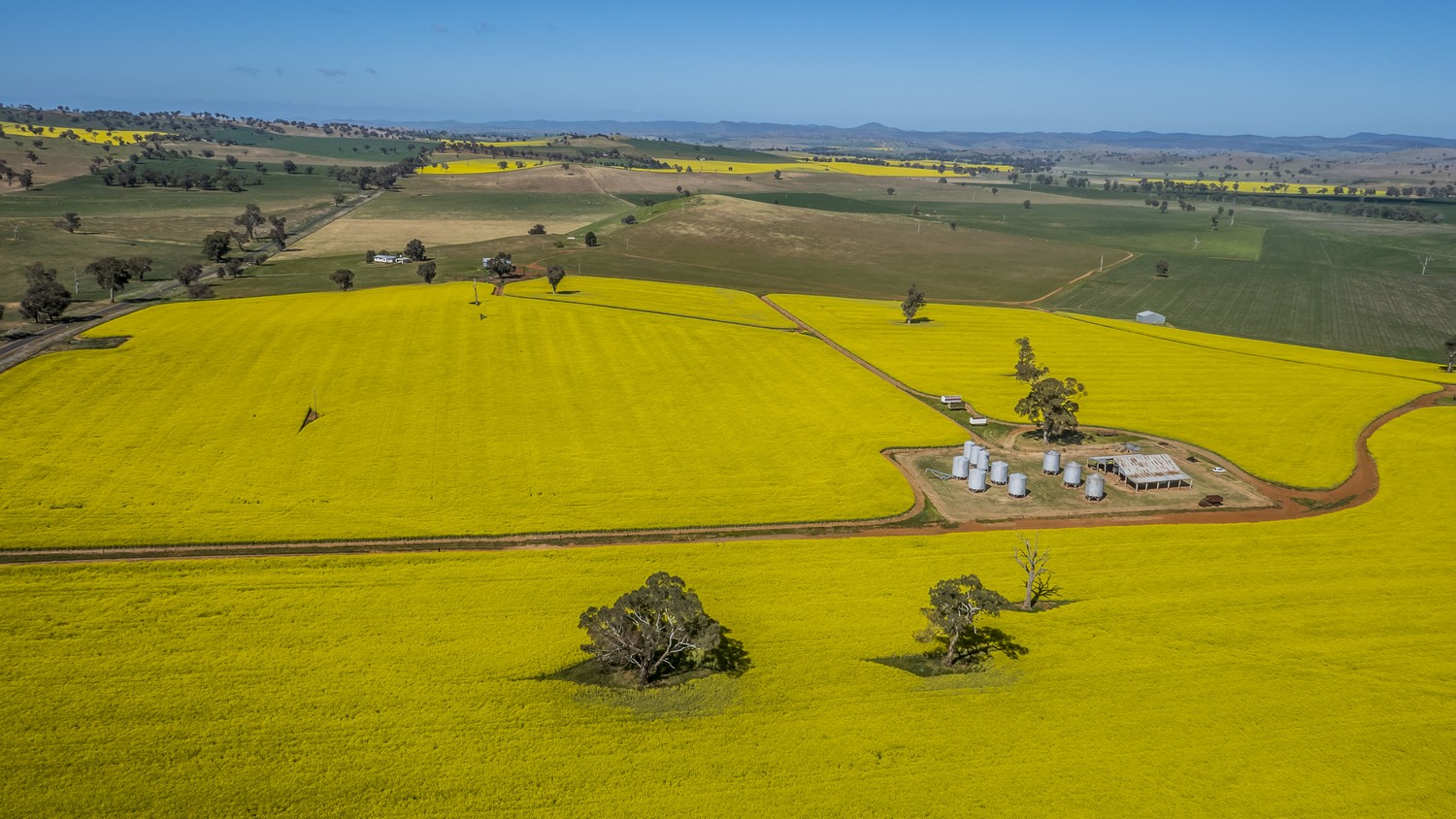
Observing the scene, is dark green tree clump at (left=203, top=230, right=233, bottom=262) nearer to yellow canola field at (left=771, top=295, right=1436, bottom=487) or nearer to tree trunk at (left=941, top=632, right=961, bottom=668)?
yellow canola field at (left=771, top=295, right=1436, bottom=487)

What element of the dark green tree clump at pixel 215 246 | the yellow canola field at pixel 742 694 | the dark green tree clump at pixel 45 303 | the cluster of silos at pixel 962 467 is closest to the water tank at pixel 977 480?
the cluster of silos at pixel 962 467

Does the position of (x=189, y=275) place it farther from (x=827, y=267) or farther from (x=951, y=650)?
(x=951, y=650)

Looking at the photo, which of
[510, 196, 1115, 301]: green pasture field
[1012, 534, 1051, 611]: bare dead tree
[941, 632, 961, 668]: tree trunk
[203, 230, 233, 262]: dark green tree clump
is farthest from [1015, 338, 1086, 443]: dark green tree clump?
[203, 230, 233, 262]: dark green tree clump

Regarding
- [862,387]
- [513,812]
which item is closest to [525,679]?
[513,812]

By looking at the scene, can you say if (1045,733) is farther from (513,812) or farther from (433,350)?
(433,350)

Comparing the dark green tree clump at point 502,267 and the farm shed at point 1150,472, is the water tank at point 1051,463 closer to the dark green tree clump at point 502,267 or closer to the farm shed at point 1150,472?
the farm shed at point 1150,472

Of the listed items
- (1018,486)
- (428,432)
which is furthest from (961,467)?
(428,432)
